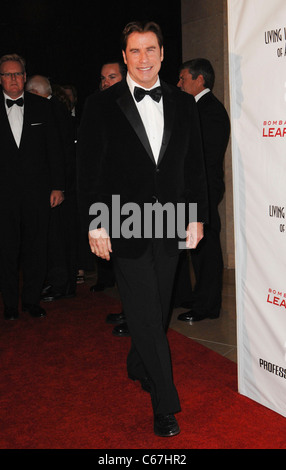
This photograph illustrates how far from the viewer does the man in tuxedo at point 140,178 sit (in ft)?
7.86

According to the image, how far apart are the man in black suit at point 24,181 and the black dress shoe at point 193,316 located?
1.07 metres

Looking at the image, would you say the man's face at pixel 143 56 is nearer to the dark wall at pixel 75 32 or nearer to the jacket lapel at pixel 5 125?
the jacket lapel at pixel 5 125

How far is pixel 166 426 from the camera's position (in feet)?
7.87

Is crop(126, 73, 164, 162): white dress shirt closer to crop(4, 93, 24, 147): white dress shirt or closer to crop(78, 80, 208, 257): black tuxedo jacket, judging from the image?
crop(78, 80, 208, 257): black tuxedo jacket

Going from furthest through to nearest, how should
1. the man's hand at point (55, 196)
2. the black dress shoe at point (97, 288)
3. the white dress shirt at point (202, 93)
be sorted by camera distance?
1. the black dress shoe at point (97, 288)
2. the man's hand at point (55, 196)
3. the white dress shirt at point (202, 93)


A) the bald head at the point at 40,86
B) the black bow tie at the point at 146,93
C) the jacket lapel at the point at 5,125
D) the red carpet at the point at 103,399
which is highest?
the bald head at the point at 40,86

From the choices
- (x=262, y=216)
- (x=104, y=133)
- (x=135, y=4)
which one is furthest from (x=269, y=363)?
(x=135, y=4)

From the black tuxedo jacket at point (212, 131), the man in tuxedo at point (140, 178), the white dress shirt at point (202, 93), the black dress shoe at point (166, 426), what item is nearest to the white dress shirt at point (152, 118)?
the man in tuxedo at point (140, 178)

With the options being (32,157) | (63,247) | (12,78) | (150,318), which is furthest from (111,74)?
(150,318)

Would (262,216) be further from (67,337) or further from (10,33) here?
(10,33)

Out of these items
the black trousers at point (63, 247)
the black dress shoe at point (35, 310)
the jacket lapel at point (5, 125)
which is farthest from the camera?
the black trousers at point (63, 247)

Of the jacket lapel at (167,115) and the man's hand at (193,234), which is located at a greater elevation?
the jacket lapel at (167,115)

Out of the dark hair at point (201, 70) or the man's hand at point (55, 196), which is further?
the man's hand at point (55, 196)

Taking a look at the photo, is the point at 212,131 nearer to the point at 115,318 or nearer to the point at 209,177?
the point at 209,177
